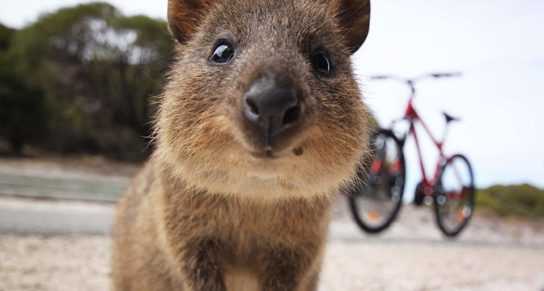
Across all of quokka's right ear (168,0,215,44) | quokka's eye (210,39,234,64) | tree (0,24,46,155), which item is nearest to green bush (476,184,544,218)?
quokka's right ear (168,0,215,44)

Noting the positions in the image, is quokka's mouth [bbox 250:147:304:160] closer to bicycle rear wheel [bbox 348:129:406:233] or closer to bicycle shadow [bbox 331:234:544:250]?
bicycle rear wheel [bbox 348:129:406:233]

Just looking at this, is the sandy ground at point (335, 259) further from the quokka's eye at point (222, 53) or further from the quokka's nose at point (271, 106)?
the quokka's nose at point (271, 106)

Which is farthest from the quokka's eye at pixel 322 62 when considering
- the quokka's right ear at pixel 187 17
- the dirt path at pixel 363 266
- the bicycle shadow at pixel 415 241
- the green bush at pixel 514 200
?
the green bush at pixel 514 200

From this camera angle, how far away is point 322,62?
162cm

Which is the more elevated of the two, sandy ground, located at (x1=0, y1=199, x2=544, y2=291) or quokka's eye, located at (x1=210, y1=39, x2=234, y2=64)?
quokka's eye, located at (x1=210, y1=39, x2=234, y2=64)

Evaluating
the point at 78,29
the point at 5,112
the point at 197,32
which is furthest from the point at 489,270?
the point at 78,29

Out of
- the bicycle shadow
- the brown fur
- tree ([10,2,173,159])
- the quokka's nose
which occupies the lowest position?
tree ([10,2,173,159])

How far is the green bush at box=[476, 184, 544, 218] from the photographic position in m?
6.63

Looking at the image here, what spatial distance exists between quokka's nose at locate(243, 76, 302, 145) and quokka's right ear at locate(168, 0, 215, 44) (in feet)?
2.58

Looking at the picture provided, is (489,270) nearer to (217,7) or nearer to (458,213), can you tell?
(458,213)

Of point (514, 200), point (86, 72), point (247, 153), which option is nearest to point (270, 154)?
point (247, 153)

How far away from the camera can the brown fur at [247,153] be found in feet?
4.40

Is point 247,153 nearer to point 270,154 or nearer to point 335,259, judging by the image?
point 270,154

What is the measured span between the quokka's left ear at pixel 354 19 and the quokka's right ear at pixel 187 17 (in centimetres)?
50
